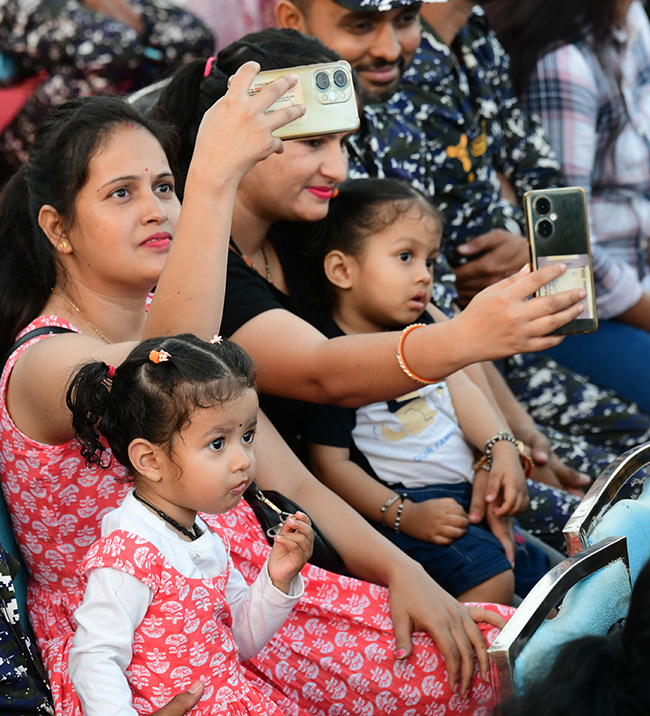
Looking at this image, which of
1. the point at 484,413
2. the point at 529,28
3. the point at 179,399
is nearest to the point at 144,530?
the point at 179,399

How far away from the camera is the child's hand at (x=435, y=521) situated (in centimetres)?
181

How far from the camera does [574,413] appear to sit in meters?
2.63

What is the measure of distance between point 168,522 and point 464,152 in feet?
5.38

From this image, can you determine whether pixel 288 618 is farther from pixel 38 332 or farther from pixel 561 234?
pixel 561 234

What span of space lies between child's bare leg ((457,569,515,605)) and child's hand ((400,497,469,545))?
100mm

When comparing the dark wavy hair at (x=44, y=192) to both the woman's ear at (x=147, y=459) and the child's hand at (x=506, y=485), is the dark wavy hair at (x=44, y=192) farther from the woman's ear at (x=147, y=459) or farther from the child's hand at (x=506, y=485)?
the child's hand at (x=506, y=485)

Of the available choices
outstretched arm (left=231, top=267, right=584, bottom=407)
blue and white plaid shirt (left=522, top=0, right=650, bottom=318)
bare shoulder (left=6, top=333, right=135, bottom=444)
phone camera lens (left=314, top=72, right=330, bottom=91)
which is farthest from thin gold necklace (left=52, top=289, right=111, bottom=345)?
blue and white plaid shirt (left=522, top=0, right=650, bottom=318)

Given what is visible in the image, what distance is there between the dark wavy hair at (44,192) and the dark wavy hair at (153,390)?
0.32 meters

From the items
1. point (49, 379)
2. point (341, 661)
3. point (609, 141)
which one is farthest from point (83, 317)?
point (609, 141)

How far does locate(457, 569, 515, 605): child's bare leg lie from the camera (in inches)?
70.0

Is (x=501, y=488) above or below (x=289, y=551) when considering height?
below

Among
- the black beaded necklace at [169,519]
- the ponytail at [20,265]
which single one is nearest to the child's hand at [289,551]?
the black beaded necklace at [169,519]

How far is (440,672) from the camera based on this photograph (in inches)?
60.2

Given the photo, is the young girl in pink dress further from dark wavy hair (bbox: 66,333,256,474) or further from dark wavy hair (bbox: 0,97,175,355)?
dark wavy hair (bbox: 0,97,175,355)
